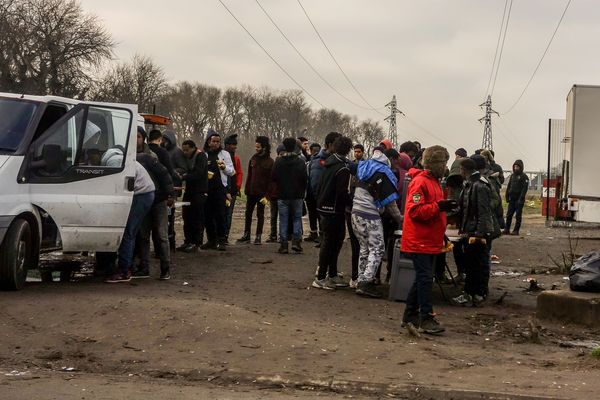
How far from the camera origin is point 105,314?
28.6 feet

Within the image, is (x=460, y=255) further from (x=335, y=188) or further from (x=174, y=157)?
(x=174, y=157)

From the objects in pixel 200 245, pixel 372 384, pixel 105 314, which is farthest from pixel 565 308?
pixel 200 245

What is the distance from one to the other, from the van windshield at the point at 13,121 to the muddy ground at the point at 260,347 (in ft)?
5.43

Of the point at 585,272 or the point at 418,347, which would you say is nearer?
the point at 418,347

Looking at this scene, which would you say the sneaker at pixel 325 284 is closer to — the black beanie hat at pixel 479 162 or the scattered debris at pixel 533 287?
the black beanie hat at pixel 479 162

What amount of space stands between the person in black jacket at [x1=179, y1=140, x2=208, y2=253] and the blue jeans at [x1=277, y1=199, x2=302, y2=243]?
1392mm

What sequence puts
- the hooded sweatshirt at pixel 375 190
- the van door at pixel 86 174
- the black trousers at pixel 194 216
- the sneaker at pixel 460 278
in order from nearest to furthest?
the van door at pixel 86 174, the hooded sweatshirt at pixel 375 190, the sneaker at pixel 460 278, the black trousers at pixel 194 216

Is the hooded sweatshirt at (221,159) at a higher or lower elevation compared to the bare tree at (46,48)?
lower

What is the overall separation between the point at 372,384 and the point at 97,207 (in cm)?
508

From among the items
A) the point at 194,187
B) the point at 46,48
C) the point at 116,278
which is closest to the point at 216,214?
the point at 194,187

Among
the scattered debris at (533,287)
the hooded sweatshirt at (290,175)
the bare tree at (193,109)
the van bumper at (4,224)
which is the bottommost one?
the scattered debris at (533,287)

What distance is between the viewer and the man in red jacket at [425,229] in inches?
346

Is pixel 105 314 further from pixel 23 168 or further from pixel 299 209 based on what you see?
pixel 299 209

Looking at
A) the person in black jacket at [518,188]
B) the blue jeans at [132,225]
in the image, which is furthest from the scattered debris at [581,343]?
the person in black jacket at [518,188]
